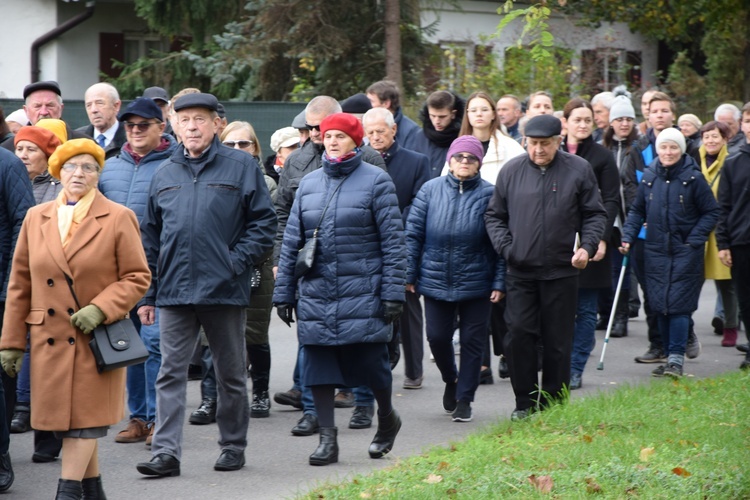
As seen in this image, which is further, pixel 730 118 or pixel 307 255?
pixel 730 118

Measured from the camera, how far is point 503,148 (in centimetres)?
1027

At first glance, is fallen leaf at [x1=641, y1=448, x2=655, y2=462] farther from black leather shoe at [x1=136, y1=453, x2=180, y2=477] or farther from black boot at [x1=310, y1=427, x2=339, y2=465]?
black leather shoe at [x1=136, y1=453, x2=180, y2=477]

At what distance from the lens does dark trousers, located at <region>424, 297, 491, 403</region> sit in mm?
8930

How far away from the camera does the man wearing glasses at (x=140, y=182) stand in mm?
8180

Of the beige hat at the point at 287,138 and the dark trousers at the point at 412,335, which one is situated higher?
the beige hat at the point at 287,138

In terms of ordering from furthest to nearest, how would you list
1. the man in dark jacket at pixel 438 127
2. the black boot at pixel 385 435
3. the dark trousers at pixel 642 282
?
1. the dark trousers at pixel 642 282
2. the man in dark jacket at pixel 438 127
3. the black boot at pixel 385 435

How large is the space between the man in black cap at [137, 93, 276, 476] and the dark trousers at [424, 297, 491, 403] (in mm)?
1892

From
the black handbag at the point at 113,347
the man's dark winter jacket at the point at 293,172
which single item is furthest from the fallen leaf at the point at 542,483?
the man's dark winter jacket at the point at 293,172

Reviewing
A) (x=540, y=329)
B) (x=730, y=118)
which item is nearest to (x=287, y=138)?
(x=540, y=329)

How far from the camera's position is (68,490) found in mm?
6281

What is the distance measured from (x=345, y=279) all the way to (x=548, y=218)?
1.77m

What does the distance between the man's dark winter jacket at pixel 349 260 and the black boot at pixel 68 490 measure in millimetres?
1847

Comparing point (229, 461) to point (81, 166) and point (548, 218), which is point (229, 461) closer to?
point (81, 166)

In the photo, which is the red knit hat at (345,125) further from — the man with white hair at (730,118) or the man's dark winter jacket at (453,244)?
the man with white hair at (730,118)
